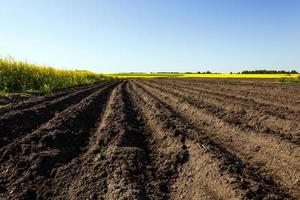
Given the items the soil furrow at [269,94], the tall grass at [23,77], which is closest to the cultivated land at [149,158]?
the soil furrow at [269,94]

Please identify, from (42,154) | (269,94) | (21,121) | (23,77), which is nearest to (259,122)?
(42,154)

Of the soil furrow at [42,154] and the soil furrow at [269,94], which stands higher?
the soil furrow at [42,154]

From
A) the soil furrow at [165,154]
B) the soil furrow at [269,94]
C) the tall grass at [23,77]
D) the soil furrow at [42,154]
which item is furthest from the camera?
the tall grass at [23,77]

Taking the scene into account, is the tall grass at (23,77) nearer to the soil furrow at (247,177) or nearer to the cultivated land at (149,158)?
the cultivated land at (149,158)

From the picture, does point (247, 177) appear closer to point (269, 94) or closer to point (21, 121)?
point (21, 121)

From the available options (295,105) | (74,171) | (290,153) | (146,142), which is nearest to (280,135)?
(290,153)

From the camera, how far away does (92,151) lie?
A: 6.36 metres

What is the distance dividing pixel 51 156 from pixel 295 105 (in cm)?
898

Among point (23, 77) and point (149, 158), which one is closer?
point (149, 158)

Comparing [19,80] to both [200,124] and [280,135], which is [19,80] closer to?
[200,124]

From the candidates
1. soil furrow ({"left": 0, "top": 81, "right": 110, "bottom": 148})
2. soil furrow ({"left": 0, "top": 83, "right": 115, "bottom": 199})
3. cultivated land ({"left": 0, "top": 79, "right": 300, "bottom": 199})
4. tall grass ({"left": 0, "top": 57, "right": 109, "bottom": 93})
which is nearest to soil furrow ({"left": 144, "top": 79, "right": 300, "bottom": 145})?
cultivated land ({"left": 0, "top": 79, "right": 300, "bottom": 199})

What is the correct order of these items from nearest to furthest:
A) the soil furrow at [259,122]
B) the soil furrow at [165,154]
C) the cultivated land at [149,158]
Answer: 1. the cultivated land at [149,158]
2. the soil furrow at [165,154]
3. the soil furrow at [259,122]

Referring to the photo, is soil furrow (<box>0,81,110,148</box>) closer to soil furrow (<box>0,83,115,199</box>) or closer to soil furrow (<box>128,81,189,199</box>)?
soil furrow (<box>0,83,115,199</box>)

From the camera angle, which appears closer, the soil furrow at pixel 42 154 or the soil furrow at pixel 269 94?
the soil furrow at pixel 42 154
